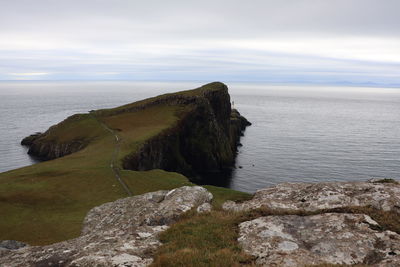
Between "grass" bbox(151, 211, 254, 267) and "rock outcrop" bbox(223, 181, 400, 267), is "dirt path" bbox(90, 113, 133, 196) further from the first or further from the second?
"rock outcrop" bbox(223, 181, 400, 267)

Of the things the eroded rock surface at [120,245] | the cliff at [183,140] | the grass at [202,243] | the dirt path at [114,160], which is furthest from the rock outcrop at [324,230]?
the cliff at [183,140]

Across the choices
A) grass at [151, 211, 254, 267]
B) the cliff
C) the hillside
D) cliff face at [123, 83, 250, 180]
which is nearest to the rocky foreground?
grass at [151, 211, 254, 267]

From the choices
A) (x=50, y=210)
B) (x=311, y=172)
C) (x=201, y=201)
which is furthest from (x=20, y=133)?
(x=201, y=201)

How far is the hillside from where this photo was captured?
3681 cm

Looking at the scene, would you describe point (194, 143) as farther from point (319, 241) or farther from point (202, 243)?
point (319, 241)

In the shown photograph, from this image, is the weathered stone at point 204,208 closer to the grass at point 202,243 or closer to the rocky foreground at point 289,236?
the rocky foreground at point 289,236

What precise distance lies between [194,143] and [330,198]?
8428cm

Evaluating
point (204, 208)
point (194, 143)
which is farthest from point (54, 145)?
point (204, 208)

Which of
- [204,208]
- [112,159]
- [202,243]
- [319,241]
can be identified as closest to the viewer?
[319,241]

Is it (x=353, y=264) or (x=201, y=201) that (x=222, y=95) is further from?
(x=353, y=264)

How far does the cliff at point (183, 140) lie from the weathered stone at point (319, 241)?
58633 millimetres

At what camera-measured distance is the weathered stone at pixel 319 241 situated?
1061 centimetres

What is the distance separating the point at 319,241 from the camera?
38.9 ft

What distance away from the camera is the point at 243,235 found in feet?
41.1
